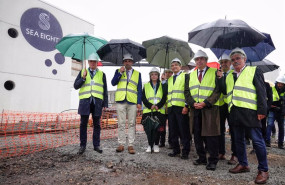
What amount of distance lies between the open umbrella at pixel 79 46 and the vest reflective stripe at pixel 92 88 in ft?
1.92

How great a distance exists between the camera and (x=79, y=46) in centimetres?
498

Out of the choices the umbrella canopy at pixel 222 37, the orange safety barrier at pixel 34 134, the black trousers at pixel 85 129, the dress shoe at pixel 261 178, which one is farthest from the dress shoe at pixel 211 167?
the orange safety barrier at pixel 34 134

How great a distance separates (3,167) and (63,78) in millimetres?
9371

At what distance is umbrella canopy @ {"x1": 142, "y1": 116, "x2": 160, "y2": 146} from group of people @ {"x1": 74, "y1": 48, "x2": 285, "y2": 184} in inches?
4.2

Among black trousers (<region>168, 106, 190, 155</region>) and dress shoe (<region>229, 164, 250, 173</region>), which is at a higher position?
black trousers (<region>168, 106, 190, 155</region>)

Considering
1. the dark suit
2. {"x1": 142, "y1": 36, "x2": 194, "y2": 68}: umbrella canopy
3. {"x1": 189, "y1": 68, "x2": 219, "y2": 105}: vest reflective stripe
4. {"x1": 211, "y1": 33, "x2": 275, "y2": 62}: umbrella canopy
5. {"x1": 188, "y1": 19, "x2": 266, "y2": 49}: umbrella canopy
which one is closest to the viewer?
{"x1": 188, "y1": 19, "x2": 266, "y2": 49}: umbrella canopy

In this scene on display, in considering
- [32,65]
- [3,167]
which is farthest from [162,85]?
[32,65]

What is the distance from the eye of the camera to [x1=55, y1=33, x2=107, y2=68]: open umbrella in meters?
4.74

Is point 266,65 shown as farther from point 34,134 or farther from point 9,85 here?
point 9,85

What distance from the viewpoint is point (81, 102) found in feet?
15.3

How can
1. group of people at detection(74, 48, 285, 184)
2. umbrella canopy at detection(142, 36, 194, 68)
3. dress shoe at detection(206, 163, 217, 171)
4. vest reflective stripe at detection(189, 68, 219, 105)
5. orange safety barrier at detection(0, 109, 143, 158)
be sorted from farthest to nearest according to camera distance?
orange safety barrier at detection(0, 109, 143, 158)
umbrella canopy at detection(142, 36, 194, 68)
vest reflective stripe at detection(189, 68, 219, 105)
dress shoe at detection(206, 163, 217, 171)
group of people at detection(74, 48, 285, 184)

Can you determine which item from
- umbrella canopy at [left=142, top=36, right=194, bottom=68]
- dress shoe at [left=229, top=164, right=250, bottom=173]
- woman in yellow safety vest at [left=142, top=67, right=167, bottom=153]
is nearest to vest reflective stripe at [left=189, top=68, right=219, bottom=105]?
woman in yellow safety vest at [left=142, top=67, right=167, bottom=153]

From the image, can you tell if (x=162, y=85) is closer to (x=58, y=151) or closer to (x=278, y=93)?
(x=58, y=151)

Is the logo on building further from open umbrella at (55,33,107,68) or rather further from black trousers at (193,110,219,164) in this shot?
black trousers at (193,110,219,164)
